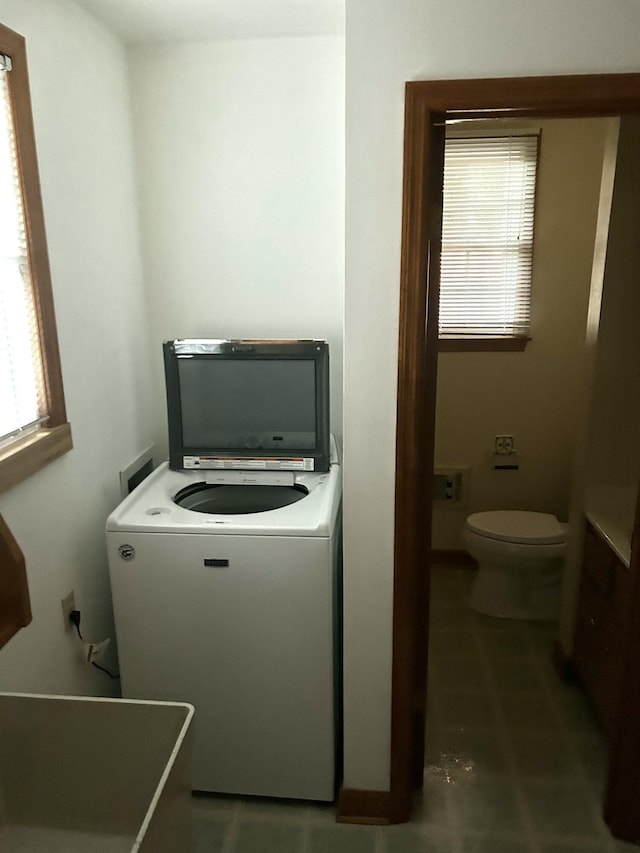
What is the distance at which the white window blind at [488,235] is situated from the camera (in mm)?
3029

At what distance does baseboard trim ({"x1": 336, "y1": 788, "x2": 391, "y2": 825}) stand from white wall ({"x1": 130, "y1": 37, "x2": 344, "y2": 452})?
1.27 meters

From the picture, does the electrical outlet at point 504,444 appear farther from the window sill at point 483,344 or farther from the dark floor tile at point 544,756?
the dark floor tile at point 544,756

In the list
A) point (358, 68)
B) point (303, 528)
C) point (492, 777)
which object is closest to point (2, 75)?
point (358, 68)

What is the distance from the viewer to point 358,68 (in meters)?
1.50

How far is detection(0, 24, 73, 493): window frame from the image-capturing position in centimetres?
158

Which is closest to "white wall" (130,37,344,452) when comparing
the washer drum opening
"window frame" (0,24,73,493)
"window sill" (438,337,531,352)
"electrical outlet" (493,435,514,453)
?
the washer drum opening

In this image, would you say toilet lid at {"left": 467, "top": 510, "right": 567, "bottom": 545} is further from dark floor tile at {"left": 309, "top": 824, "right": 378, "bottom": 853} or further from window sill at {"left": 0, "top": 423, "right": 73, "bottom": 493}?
window sill at {"left": 0, "top": 423, "right": 73, "bottom": 493}

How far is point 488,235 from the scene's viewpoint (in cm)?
311

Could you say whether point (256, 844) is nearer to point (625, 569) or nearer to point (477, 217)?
point (625, 569)

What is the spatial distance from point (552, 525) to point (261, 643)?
1680 mm

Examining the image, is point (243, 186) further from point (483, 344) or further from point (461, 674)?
point (461, 674)

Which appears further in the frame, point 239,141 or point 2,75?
point 239,141

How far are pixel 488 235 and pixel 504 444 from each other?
1.01 m

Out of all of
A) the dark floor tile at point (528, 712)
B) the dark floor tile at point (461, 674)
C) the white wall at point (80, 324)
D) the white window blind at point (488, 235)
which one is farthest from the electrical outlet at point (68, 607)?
the white window blind at point (488, 235)
